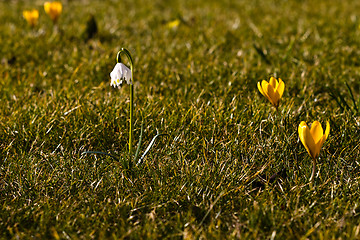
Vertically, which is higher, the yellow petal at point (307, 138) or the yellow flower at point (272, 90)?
the yellow flower at point (272, 90)

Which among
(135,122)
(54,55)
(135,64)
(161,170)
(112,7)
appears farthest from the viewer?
(112,7)

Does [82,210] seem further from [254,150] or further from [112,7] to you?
[112,7]

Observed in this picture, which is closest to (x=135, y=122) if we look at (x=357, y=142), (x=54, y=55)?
(x=357, y=142)

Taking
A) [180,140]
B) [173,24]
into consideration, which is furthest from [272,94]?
[173,24]

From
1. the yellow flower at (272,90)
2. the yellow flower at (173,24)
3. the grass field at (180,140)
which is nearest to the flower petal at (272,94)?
the yellow flower at (272,90)

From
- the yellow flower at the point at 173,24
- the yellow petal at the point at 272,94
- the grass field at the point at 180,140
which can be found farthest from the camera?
the yellow flower at the point at 173,24

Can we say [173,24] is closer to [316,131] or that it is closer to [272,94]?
[272,94]

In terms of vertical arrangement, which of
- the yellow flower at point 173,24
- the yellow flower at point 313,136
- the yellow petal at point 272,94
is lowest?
the yellow flower at point 173,24

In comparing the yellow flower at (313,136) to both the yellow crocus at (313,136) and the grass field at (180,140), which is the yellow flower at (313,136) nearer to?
the yellow crocus at (313,136)
